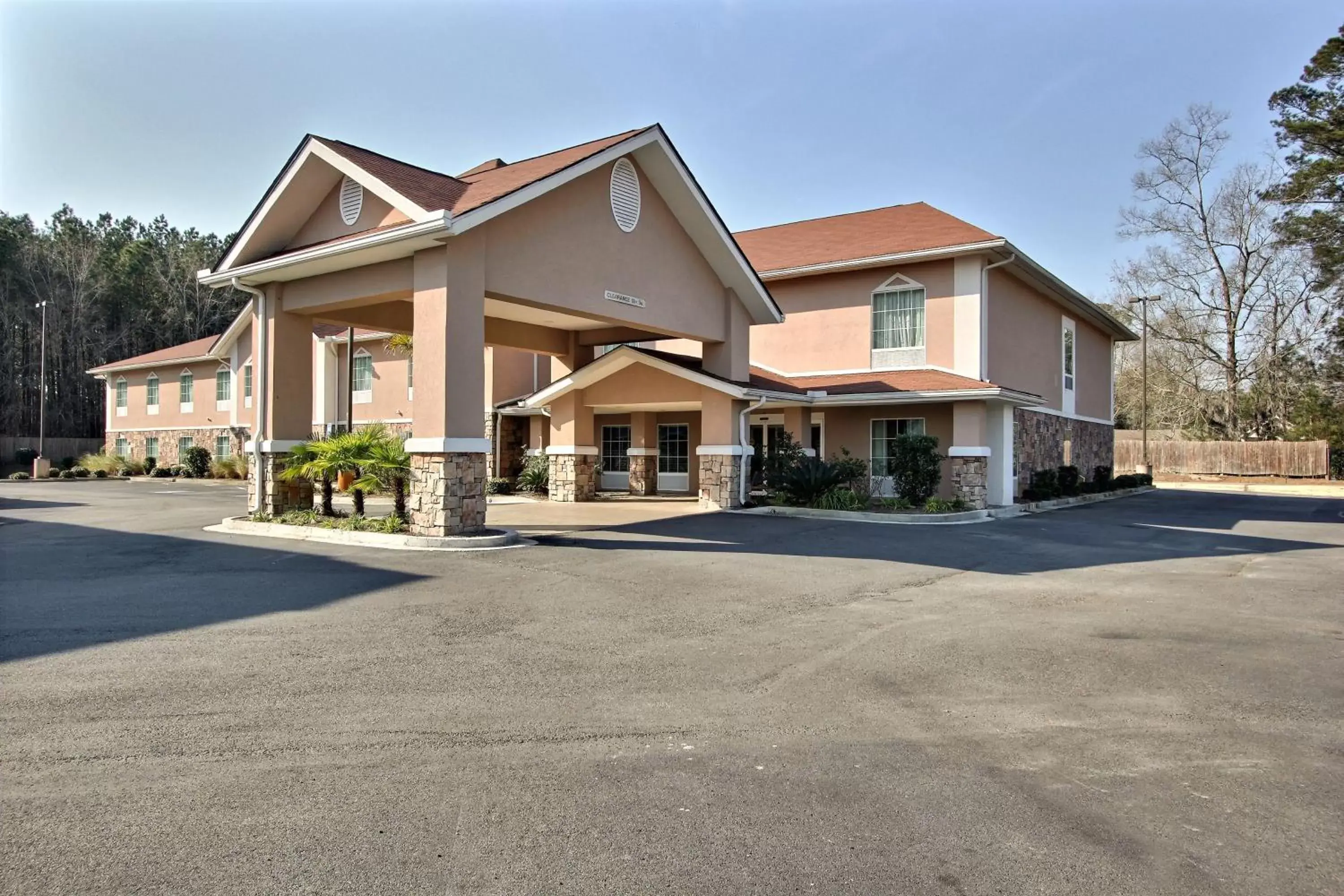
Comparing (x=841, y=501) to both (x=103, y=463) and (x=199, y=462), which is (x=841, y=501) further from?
(x=103, y=463)

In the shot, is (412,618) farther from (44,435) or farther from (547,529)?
(44,435)

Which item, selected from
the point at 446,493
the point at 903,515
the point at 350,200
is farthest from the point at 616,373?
the point at 446,493

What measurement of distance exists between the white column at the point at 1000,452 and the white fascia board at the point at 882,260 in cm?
369

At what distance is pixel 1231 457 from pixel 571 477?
116 feet

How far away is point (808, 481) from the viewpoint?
728 inches

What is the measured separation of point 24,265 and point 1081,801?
60.6m

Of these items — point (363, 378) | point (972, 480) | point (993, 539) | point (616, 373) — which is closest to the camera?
point (993, 539)

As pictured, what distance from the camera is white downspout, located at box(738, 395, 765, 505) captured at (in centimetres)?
1880

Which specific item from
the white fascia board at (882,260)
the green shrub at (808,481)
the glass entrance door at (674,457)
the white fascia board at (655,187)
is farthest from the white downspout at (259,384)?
the white fascia board at (882,260)

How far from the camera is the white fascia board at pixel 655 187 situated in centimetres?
1208

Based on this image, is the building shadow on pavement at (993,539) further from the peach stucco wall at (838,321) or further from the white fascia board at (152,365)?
the white fascia board at (152,365)

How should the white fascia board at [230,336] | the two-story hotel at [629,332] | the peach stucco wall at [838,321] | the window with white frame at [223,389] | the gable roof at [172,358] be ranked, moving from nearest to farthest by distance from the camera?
the two-story hotel at [629,332]
the peach stucco wall at [838,321]
the white fascia board at [230,336]
the window with white frame at [223,389]
the gable roof at [172,358]

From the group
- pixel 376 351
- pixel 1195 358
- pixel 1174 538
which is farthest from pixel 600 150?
pixel 1195 358

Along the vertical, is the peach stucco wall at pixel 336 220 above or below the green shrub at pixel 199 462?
above
